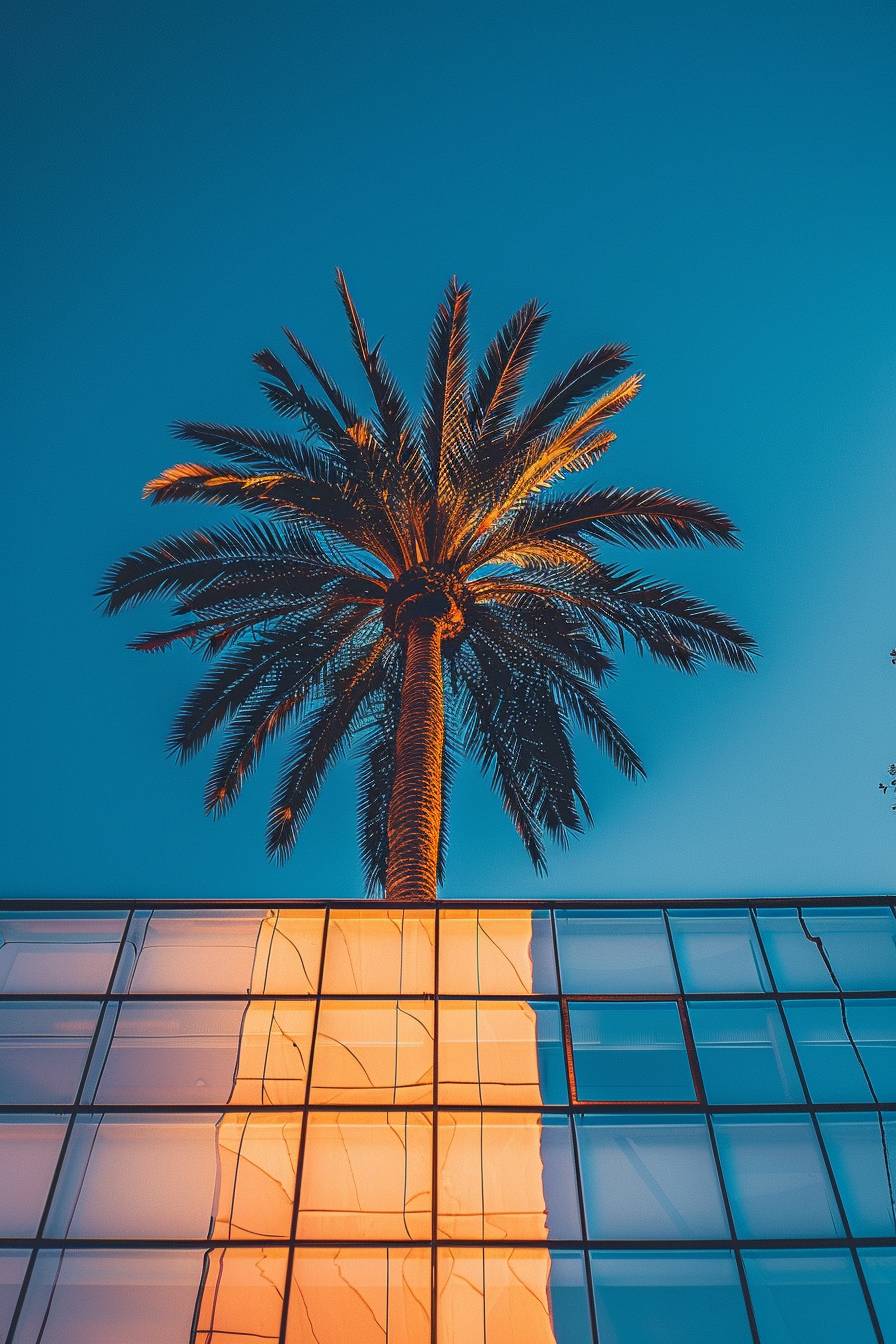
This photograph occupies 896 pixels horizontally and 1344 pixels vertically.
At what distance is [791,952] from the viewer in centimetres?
756

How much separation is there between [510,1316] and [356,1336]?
36.0 inches

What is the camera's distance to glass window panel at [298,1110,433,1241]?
621cm

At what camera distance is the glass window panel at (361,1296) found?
19.1 feet

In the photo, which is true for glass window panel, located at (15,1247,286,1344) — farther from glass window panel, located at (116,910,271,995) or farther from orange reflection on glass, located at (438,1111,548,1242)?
glass window panel, located at (116,910,271,995)

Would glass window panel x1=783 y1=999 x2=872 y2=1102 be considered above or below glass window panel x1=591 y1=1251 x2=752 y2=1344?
above

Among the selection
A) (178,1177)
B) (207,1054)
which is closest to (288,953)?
(207,1054)

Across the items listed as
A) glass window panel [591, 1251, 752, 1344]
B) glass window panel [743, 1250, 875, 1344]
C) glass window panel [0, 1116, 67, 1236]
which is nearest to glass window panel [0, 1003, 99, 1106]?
glass window panel [0, 1116, 67, 1236]

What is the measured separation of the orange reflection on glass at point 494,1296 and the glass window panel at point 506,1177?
110 mm

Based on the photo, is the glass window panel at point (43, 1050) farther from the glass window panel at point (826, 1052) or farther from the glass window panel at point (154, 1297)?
the glass window panel at point (826, 1052)

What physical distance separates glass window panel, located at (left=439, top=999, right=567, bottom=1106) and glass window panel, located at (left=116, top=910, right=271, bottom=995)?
5.21 feet

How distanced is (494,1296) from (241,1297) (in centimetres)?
152

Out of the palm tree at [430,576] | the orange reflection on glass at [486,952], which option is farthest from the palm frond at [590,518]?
the orange reflection on glass at [486,952]

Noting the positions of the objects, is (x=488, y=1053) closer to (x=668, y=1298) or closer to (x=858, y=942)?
(x=668, y=1298)

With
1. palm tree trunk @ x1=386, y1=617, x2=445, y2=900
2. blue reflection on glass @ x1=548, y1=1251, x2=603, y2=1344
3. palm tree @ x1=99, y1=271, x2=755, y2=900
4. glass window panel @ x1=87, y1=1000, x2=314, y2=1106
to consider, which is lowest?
blue reflection on glass @ x1=548, y1=1251, x2=603, y2=1344
